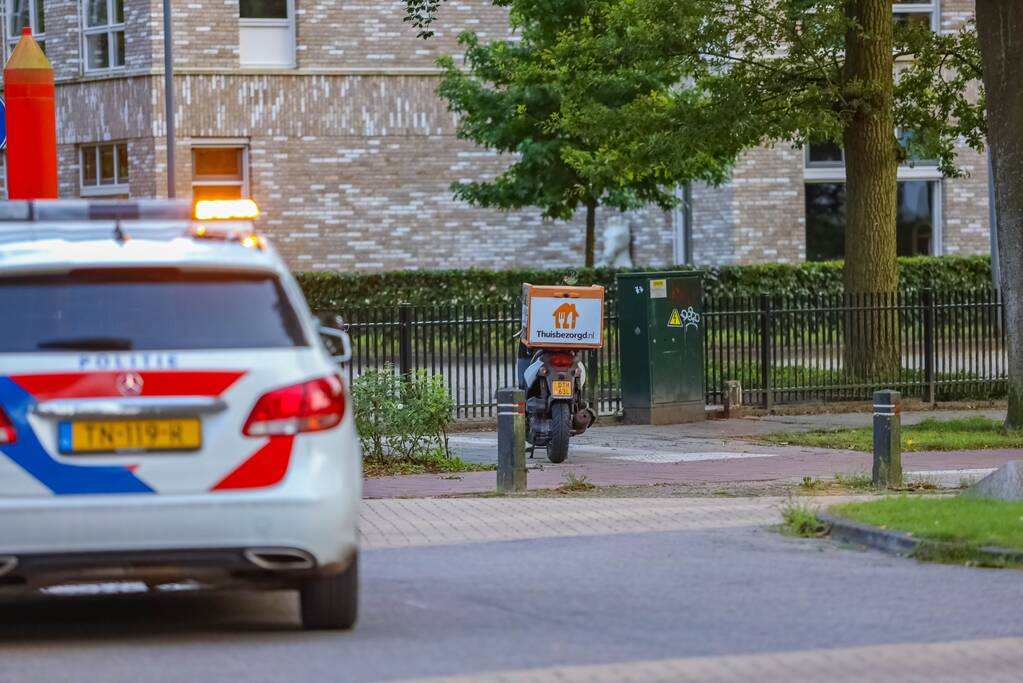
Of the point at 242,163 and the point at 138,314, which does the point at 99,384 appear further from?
the point at 242,163

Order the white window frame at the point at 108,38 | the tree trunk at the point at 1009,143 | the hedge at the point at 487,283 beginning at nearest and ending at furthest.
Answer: the tree trunk at the point at 1009,143
the hedge at the point at 487,283
the white window frame at the point at 108,38

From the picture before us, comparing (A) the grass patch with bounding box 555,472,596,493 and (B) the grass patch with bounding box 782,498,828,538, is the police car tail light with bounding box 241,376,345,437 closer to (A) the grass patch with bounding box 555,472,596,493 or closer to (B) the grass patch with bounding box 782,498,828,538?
(B) the grass patch with bounding box 782,498,828,538

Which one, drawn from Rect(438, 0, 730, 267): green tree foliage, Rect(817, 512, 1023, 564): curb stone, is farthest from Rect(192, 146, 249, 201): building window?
Rect(817, 512, 1023, 564): curb stone

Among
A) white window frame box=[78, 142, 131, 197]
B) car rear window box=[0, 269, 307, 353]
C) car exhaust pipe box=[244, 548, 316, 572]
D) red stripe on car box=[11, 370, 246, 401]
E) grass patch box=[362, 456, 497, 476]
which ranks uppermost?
white window frame box=[78, 142, 131, 197]

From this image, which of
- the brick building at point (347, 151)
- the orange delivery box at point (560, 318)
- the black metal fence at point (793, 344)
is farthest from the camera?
the brick building at point (347, 151)

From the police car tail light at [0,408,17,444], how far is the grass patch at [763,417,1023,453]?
9.87 metres

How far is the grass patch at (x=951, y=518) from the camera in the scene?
9.77m

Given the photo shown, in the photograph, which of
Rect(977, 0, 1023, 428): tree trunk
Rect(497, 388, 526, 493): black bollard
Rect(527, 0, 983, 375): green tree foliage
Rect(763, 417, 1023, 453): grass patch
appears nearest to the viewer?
Rect(497, 388, 526, 493): black bollard

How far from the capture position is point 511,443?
1262 centimetres

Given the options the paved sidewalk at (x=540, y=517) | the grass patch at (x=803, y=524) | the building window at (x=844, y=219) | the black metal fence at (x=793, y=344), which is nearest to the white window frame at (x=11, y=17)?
the building window at (x=844, y=219)

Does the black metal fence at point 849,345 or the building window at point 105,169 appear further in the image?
the building window at point 105,169

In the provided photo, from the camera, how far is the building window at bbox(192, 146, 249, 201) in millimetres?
32906

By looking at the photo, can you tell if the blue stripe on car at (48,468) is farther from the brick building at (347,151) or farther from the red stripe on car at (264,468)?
the brick building at (347,151)

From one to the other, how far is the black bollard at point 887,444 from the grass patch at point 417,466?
3146 millimetres
